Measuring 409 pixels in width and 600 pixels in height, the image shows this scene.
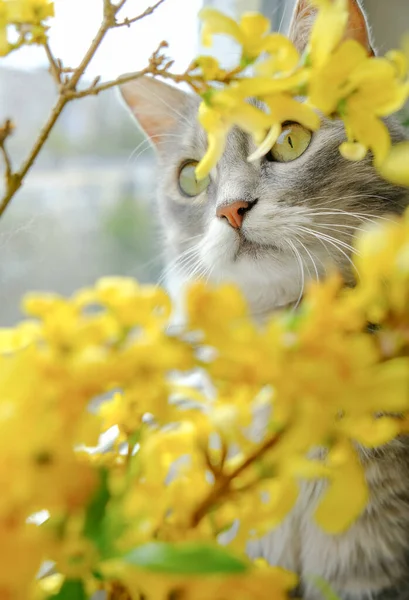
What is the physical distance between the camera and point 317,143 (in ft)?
2.46

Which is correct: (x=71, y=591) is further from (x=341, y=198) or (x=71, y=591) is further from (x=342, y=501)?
(x=341, y=198)

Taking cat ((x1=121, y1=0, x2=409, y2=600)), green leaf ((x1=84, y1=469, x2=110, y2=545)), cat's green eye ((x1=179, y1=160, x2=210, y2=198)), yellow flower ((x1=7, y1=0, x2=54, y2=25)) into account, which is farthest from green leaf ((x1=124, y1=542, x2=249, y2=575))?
cat's green eye ((x1=179, y1=160, x2=210, y2=198))

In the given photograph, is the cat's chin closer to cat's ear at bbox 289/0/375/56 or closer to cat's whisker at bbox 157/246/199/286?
cat's whisker at bbox 157/246/199/286

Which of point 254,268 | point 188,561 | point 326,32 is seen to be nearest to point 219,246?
point 254,268

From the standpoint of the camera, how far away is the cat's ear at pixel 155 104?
35.4 inches

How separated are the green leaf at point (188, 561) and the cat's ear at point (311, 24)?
24.3 inches

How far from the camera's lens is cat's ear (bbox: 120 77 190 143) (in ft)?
2.95

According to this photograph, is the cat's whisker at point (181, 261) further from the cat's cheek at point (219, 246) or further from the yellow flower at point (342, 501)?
the yellow flower at point (342, 501)

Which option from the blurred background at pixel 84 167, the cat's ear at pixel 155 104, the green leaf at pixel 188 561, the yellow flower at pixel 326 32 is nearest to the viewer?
the green leaf at pixel 188 561

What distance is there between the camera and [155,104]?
3.12ft

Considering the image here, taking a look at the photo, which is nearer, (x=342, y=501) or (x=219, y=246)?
(x=342, y=501)

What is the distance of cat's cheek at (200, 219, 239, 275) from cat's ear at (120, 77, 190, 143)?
303 millimetres

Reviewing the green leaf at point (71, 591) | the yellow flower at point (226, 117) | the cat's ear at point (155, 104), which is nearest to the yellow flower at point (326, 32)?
the yellow flower at point (226, 117)

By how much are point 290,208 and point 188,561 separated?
55 cm
